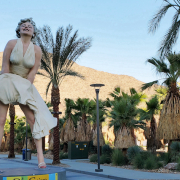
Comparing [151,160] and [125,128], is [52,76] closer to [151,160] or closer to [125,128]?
[125,128]

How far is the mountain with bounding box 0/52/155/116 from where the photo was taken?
4471 inches

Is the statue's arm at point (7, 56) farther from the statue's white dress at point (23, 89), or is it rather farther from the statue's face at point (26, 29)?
the statue's face at point (26, 29)

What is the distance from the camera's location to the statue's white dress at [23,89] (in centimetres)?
574

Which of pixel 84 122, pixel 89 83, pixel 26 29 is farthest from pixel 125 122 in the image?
pixel 89 83

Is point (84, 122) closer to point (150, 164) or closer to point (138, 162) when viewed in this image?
point (138, 162)

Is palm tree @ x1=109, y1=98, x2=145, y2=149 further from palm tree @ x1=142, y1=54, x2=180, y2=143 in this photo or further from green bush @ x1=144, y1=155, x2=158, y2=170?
green bush @ x1=144, y1=155, x2=158, y2=170

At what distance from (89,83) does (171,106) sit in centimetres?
11563

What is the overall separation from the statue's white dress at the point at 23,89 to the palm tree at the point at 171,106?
443 inches

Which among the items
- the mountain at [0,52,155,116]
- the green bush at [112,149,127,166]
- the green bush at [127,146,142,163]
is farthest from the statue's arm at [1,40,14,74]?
the mountain at [0,52,155,116]

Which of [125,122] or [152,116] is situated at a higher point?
[152,116]

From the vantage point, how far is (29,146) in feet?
109

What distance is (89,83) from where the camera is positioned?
132 m

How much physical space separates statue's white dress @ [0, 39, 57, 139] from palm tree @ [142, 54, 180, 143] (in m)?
11.3

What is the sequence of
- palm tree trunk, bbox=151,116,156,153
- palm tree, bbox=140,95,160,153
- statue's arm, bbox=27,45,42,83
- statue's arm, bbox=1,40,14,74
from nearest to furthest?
1. statue's arm, bbox=1,40,14,74
2. statue's arm, bbox=27,45,42,83
3. palm tree trunk, bbox=151,116,156,153
4. palm tree, bbox=140,95,160,153
